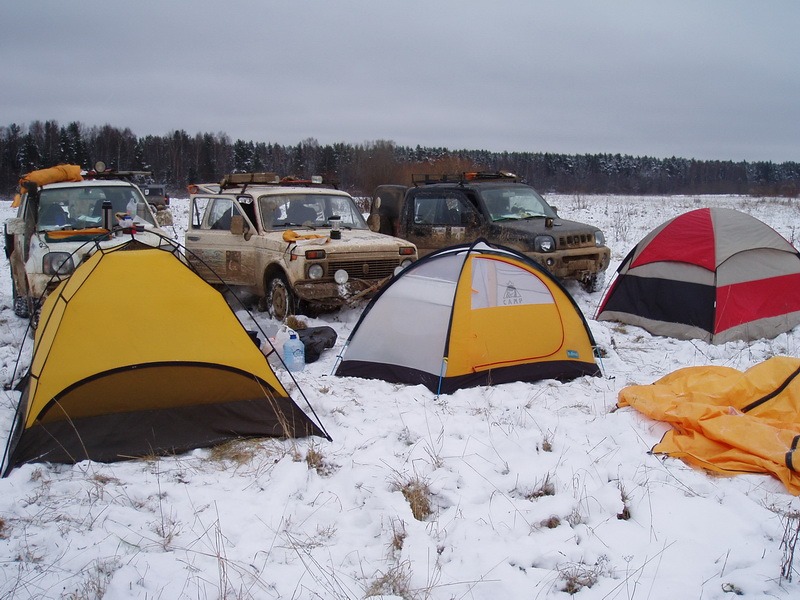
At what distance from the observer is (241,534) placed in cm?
356

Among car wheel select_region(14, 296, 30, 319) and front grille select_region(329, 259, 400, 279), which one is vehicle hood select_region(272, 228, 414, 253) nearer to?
front grille select_region(329, 259, 400, 279)

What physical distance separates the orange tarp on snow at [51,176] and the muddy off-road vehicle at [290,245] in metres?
1.79

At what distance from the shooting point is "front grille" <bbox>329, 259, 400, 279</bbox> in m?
8.22

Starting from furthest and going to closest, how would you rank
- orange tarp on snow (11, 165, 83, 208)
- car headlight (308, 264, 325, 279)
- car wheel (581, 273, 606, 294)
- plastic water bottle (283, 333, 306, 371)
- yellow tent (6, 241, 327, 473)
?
car wheel (581, 273, 606, 294) < orange tarp on snow (11, 165, 83, 208) < car headlight (308, 264, 325, 279) < plastic water bottle (283, 333, 306, 371) < yellow tent (6, 241, 327, 473)

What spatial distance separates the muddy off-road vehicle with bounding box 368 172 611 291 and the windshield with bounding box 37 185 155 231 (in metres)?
3.72

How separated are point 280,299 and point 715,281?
573 centimetres

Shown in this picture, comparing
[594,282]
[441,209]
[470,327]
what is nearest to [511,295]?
[470,327]

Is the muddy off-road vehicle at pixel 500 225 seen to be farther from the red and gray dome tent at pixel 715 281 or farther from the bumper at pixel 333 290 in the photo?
the bumper at pixel 333 290

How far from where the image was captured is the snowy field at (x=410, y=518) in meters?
3.15

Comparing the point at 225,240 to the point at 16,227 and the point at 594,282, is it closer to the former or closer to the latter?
the point at 16,227

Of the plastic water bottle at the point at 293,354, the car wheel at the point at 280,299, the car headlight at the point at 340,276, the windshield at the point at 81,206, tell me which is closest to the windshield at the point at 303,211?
the car wheel at the point at 280,299

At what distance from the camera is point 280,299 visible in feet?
28.2

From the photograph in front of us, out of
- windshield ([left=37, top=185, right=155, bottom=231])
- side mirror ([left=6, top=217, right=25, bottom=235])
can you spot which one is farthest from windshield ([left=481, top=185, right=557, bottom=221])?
side mirror ([left=6, top=217, right=25, bottom=235])

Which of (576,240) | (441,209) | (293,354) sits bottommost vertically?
(293,354)
